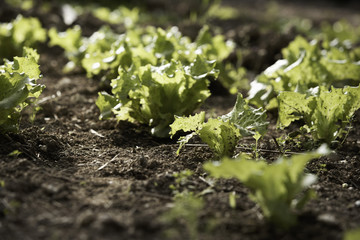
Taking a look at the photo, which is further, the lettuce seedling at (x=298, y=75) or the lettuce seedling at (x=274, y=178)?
the lettuce seedling at (x=298, y=75)

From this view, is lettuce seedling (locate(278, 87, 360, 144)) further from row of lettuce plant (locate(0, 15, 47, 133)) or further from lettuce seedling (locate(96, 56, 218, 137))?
row of lettuce plant (locate(0, 15, 47, 133))

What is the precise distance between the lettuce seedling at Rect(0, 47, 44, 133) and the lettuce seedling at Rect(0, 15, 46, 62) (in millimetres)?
1992

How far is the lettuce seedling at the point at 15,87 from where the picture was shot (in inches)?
99.0

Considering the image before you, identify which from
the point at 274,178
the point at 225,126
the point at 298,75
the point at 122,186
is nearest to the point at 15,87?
the point at 122,186

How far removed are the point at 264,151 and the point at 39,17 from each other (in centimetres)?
432

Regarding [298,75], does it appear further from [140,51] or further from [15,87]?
[15,87]

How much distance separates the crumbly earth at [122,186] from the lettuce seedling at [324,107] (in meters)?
0.18

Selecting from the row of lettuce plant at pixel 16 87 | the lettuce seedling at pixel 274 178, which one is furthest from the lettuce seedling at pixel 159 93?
the lettuce seedling at pixel 274 178

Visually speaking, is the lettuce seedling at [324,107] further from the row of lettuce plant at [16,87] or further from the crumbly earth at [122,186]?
the row of lettuce plant at [16,87]

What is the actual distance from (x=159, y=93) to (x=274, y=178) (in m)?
1.38

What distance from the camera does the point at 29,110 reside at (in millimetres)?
3506

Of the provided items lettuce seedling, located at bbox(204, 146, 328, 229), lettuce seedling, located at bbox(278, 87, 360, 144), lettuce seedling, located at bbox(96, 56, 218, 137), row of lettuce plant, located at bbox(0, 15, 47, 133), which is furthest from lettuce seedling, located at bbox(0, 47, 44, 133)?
lettuce seedling, located at bbox(278, 87, 360, 144)

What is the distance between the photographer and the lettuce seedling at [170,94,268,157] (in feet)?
8.41

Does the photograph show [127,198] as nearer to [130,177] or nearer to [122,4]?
[130,177]
